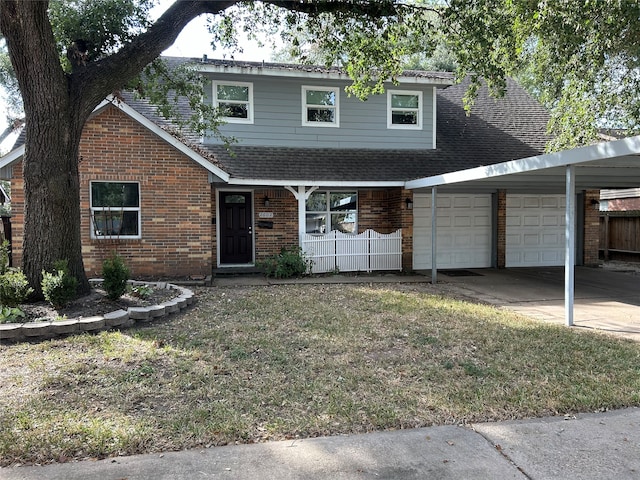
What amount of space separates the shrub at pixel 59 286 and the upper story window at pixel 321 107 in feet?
26.1

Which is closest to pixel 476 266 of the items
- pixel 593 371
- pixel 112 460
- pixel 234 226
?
pixel 234 226

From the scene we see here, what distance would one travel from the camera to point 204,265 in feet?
36.3

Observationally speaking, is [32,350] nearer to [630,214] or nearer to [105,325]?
[105,325]

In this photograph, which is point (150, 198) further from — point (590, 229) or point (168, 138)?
point (590, 229)

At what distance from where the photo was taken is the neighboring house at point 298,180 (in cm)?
1066

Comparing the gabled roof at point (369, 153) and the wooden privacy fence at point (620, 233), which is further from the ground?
the gabled roof at point (369, 153)

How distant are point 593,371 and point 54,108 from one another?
782 centimetres

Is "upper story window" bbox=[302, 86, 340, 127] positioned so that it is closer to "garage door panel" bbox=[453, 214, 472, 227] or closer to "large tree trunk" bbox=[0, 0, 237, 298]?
"garage door panel" bbox=[453, 214, 472, 227]

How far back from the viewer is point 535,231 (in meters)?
14.6

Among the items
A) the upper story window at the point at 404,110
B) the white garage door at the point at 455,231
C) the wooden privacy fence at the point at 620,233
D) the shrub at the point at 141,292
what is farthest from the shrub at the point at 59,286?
the wooden privacy fence at the point at 620,233

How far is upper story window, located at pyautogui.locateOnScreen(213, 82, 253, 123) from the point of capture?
1251cm

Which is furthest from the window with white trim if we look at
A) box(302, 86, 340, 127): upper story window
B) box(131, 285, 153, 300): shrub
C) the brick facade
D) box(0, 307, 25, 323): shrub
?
box(302, 86, 340, 127): upper story window

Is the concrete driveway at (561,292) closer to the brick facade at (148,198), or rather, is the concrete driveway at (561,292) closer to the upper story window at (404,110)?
the upper story window at (404,110)

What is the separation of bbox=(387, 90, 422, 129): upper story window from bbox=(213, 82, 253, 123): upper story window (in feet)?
13.0
